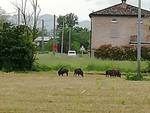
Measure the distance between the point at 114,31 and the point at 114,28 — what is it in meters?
0.47

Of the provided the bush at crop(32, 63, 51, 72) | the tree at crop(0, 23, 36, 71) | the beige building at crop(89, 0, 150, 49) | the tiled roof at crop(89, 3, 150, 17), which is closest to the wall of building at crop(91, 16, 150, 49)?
the beige building at crop(89, 0, 150, 49)

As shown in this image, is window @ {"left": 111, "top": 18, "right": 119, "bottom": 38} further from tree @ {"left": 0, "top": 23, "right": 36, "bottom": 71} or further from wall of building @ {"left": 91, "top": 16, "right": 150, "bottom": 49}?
tree @ {"left": 0, "top": 23, "right": 36, "bottom": 71}

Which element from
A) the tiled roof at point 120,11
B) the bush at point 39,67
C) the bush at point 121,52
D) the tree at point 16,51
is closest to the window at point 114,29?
the tiled roof at point 120,11

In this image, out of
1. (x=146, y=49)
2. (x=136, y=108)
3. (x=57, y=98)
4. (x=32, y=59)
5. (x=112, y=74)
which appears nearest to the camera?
(x=136, y=108)

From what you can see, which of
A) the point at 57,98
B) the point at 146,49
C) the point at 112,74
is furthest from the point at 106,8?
the point at 57,98

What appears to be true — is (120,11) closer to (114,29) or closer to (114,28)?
(114,28)

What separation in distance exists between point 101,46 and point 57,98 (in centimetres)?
5308

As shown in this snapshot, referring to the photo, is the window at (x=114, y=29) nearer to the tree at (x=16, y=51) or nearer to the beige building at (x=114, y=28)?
A: the beige building at (x=114, y=28)

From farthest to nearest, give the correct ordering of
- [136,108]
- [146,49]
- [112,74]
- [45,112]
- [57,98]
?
[146,49] → [112,74] → [57,98] → [136,108] → [45,112]

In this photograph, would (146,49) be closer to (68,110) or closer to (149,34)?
(149,34)

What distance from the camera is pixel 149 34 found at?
75.3 meters

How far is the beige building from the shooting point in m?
75.9

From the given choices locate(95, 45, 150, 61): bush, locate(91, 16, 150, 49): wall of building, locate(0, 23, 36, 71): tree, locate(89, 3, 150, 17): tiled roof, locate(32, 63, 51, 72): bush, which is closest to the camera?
locate(0, 23, 36, 71): tree

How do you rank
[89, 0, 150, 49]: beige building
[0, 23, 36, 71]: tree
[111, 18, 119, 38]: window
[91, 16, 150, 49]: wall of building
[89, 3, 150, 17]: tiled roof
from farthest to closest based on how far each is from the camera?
[89, 3, 150, 17]: tiled roof
[111, 18, 119, 38]: window
[91, 16, 150, 49]: wall of building
[89, 0, 150, 49]: beige building
[0, 23, 36, 71]: tree
